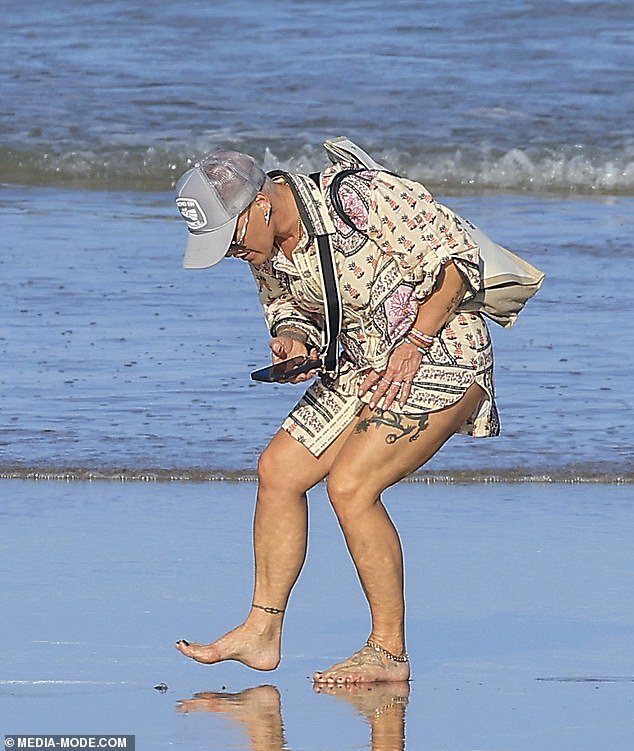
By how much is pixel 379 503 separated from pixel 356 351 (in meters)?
0.37

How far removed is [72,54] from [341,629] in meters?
16.4

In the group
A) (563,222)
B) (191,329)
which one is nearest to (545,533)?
(191,329)

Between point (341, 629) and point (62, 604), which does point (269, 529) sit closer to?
point (341, 629)

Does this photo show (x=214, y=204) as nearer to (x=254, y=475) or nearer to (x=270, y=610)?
(x=270, y=610)

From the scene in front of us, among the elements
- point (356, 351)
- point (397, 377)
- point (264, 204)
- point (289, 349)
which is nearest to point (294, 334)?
point (289, 349)

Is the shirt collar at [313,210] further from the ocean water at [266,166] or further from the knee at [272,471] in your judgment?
the ocean water at [266,166]

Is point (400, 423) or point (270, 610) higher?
point (400, 423)

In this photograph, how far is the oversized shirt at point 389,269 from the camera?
4.28 meters

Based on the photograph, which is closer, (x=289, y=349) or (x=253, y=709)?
(x=253, y=709)

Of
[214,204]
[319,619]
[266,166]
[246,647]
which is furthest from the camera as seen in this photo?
[266,166]

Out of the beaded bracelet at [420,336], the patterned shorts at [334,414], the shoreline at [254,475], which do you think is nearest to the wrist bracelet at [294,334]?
the patterned shorts at [334,414]

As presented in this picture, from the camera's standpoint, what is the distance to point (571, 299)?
9750 millimetres

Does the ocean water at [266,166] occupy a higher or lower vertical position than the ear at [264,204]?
lower

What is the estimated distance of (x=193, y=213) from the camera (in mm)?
4188
